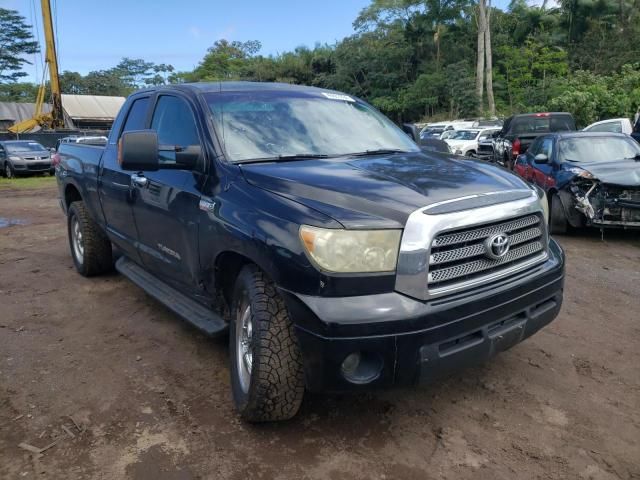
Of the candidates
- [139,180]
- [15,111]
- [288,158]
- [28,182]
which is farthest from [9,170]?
[15,111]

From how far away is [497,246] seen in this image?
279 cm

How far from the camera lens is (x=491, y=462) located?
2.62 metres

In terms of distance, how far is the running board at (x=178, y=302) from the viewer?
3.36 meters

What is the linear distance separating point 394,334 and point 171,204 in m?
1.86

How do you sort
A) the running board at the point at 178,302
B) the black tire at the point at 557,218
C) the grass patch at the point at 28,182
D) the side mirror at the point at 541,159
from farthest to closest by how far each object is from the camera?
the grass patch at the point at 28,182 < the side mirror at the point at 541,159 < the black tire at the point at 557,218 < the running board at the point at 178,302

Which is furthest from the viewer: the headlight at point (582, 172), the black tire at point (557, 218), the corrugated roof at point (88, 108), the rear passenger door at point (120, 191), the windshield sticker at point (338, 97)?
the corrugated roof at point (88, 108)

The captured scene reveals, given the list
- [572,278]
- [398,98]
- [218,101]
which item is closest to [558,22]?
[398,98]

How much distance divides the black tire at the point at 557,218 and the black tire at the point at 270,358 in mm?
6167

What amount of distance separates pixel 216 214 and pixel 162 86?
180cm

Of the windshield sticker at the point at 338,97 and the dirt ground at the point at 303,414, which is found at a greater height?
the windshield sticker at the point at 338,97

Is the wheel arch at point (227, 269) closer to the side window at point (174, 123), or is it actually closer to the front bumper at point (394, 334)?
the front bumper at point (394, 334)

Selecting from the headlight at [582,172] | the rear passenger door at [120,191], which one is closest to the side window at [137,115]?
the rear passenger door at [120,191]

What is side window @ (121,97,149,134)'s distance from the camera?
4.50 m

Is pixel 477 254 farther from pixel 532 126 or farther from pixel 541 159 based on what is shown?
pixel 532 126
